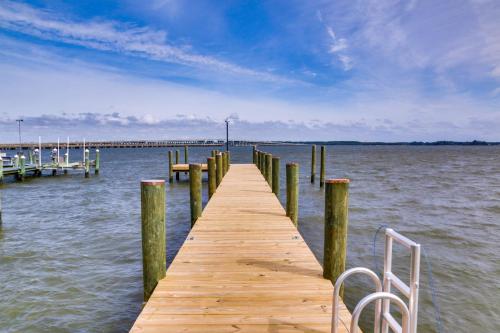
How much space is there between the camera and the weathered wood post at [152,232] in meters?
4.44

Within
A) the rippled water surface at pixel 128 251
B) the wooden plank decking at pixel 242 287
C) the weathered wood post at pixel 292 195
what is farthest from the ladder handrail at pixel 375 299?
the weathered wood post at pixel 292 195

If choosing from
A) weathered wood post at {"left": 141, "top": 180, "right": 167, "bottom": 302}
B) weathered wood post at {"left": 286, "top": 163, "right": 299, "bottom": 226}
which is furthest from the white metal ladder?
weathered wood post at {"left": 286, "top": 163, "right": 299, "bottom": 226}

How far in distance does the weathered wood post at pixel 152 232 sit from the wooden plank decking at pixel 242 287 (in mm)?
164

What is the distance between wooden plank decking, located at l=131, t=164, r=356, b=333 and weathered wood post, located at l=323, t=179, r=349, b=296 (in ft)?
1.00

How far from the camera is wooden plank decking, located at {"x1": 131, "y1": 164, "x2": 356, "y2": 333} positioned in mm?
3475

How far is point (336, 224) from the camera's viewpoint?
470 centimetres

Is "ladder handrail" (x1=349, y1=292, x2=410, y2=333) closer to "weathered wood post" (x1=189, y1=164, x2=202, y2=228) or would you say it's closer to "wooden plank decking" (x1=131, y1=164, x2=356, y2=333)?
"wooden plank decking" (x1=131, y1=164, x2=356, y2=333)

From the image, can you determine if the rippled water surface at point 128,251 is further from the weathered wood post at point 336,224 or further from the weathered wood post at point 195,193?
the weathered wood post at point 336,224

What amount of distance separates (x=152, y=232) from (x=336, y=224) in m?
2.43

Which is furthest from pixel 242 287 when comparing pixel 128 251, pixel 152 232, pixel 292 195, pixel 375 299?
pixel 128 251

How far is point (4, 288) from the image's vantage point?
7.31 m

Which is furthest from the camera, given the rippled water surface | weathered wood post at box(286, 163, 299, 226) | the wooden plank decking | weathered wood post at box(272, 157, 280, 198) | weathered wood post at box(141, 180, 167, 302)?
weathered wood post at box(272, 157, 280, 198)

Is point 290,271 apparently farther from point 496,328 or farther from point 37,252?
point 37,252

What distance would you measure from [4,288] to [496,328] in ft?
31.0
